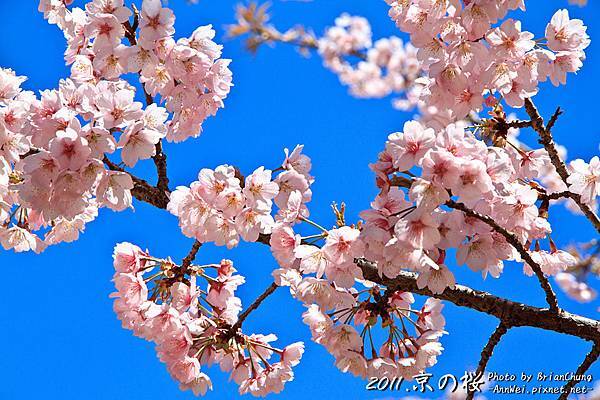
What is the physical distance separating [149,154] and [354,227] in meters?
0.65

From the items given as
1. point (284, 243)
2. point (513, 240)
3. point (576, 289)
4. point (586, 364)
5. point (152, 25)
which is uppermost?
point (576, 289)

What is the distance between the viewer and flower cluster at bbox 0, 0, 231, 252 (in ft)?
6.32

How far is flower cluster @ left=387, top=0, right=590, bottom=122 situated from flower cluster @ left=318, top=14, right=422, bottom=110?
668 cm

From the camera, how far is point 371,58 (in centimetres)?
979

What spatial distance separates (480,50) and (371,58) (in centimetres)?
768

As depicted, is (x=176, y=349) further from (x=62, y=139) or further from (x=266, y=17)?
(x=266, y=17)

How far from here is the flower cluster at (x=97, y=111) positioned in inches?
75.9

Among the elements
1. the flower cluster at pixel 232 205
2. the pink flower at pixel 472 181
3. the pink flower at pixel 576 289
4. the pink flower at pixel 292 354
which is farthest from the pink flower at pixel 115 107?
the pink flower at pixel 576 289

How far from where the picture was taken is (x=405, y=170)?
1.78 metres

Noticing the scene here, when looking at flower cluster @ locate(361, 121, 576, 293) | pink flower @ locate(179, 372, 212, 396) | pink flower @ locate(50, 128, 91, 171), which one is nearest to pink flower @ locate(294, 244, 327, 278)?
flower cluster @ locate(361, 121, 576, 293)

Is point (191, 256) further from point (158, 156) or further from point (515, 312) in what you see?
point (515, 312)

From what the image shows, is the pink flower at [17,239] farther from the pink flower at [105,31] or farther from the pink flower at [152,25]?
the pink flower at [152,25]

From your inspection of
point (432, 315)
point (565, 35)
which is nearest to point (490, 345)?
point (432, 315)

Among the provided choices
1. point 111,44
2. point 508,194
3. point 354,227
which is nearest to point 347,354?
point 354,227
